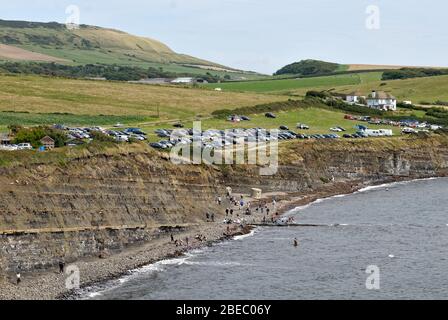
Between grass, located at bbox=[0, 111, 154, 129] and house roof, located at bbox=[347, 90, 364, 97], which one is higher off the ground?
house roof, located at bbox=[347, 90, 364, 97]

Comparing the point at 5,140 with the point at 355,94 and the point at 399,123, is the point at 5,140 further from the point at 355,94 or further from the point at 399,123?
the point at 355,94

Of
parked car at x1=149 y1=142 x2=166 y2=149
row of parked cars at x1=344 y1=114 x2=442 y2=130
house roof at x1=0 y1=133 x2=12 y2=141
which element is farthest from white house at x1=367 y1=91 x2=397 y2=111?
house roof at x1=0 y1=133 x2=12 y2=141

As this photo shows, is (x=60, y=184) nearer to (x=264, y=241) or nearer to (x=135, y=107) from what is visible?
(x=264, y=241)

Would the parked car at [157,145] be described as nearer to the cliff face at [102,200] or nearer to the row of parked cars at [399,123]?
the cliff face at [102,200]

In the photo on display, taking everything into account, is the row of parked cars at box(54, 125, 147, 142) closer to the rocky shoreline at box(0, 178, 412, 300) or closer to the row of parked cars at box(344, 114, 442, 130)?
the rocky shoreline at box(0, 178, 412, 300)

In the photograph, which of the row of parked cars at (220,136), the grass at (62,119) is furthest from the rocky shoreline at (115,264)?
the grass at (62,119)
